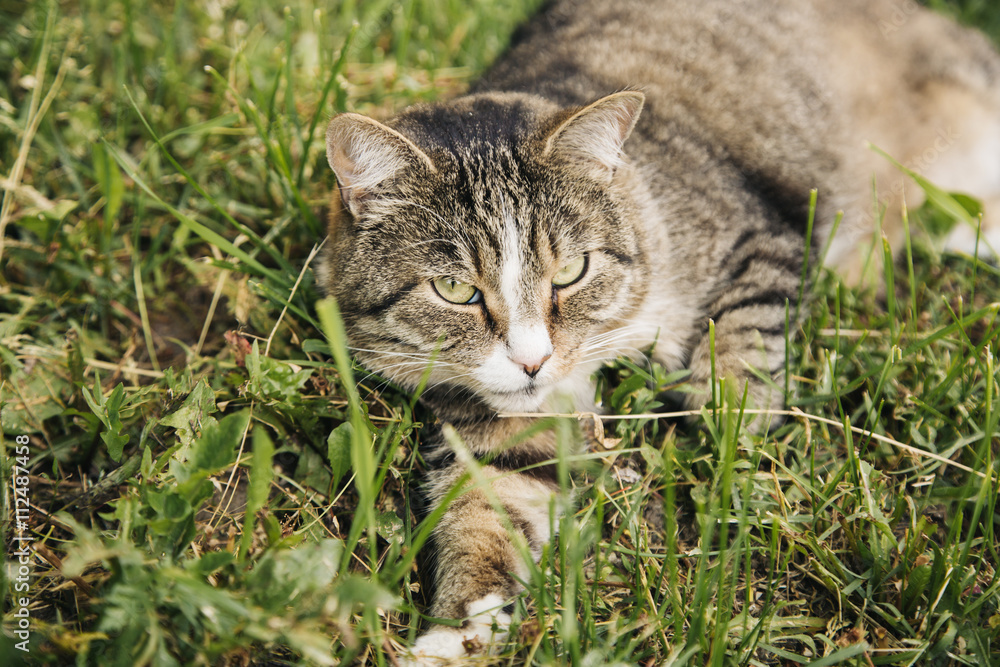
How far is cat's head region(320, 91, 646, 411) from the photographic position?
1641 millimetres

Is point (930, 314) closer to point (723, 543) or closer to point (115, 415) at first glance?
point (723, 543)

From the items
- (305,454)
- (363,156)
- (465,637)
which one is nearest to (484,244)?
(363,156)

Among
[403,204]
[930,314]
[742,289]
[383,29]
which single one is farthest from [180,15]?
[930,314]

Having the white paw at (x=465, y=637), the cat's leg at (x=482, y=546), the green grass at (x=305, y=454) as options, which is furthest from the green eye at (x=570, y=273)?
the white paw at (x=465, y=637)

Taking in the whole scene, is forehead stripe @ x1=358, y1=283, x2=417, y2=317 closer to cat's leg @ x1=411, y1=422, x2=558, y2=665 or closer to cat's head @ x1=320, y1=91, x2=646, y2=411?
cat's head @ x1=320, y1=91, x2=646, y2=411

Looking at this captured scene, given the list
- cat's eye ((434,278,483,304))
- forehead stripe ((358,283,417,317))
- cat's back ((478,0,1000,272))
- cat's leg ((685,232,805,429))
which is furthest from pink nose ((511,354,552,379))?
cat's back ((478,0,1000,272))

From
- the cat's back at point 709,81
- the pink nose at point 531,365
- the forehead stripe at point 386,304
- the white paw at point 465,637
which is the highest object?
the cat's back at point 709,81

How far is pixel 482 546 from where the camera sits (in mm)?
1672

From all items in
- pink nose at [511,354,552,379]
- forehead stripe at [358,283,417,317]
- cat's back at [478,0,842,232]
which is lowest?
pink nose at [511,354,552,379]

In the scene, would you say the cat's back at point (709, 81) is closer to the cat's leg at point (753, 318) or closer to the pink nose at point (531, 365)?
the cat's leg at point (753, 318)

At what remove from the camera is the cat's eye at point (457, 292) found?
1.69 m

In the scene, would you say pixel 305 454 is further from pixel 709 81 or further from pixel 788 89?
pixel 788 89

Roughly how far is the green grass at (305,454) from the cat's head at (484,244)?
0.22 meters

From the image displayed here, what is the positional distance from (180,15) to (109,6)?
1.57 feet
